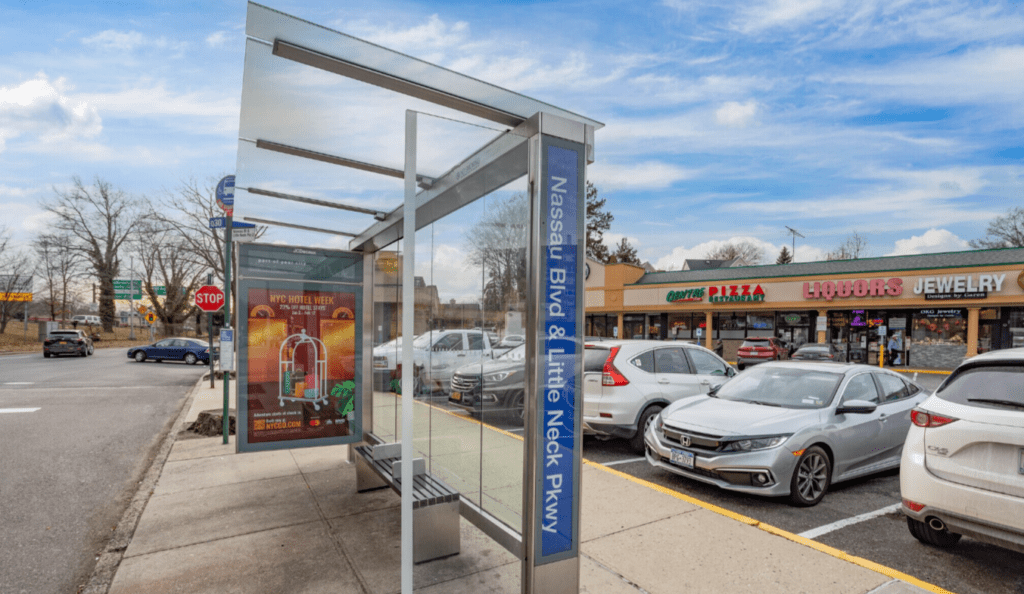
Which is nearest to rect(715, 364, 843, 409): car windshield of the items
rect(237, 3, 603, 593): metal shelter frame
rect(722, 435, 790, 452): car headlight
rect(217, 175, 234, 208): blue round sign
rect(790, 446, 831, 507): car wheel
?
rect(790, 446, 831, 507): car wheel

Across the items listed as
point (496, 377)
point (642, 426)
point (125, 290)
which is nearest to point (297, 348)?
point (496, 377)

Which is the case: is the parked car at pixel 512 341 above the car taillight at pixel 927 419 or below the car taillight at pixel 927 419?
above

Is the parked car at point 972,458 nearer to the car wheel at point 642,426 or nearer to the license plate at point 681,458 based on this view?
the license plate at point 681,458

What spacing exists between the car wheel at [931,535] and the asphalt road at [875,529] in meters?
0.06

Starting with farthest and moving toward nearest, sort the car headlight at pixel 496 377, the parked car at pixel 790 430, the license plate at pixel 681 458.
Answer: the license plate at pixel 681 458, the parked car at pixel 790 430, the car headlight at pixel 496 377

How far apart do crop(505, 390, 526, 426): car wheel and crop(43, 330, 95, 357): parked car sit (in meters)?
35.1

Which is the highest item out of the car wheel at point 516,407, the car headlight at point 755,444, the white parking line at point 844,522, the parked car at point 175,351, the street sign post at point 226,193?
the street sign post at point 226,193

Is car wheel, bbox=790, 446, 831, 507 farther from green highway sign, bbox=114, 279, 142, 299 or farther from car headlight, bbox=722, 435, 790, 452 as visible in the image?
green highway sign, bbox=114, 279, 142, 299

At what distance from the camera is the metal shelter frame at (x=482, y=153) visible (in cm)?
243

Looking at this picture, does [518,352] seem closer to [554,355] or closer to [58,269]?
[554,355]

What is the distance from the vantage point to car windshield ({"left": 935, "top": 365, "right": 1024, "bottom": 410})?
12.2 ft

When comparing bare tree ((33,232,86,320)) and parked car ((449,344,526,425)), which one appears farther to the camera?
bare tree ((33,232,86,320))

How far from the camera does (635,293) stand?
111 feet

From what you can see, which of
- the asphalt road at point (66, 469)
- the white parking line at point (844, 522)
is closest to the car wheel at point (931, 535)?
the white parking line at point (844, 522)
